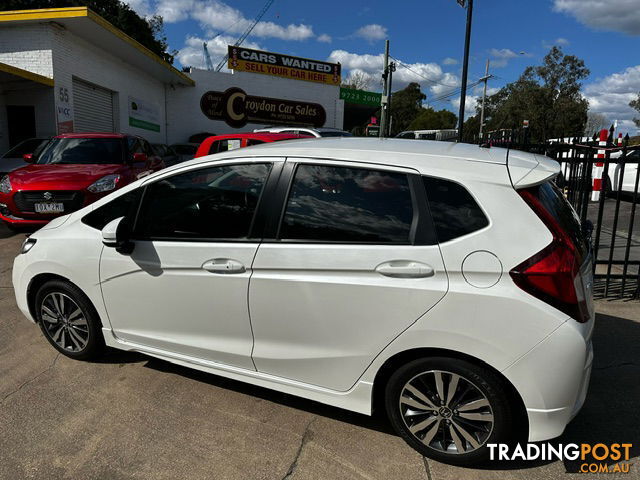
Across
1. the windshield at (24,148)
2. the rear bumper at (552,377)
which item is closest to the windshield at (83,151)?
the windshield at (24,148)

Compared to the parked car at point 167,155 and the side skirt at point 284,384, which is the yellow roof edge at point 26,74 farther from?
the side skirt at point 284,384

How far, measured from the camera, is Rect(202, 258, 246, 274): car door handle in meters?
2.66

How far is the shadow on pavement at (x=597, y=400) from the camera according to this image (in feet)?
8.82

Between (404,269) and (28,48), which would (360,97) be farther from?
(404,269)

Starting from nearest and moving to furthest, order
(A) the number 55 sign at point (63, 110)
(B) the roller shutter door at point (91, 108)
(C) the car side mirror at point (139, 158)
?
(C) the car side mirror at point (139, 158) → (A) the number 55 sign at point (63, 110) → (B) the roller shutter door at point (91, 108)

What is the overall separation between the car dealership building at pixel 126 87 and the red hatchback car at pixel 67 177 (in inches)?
162

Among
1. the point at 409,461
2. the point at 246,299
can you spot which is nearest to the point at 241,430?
the point at 246,299

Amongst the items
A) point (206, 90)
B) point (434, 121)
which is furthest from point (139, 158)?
point (434, 121)

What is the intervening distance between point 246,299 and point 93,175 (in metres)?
5.44

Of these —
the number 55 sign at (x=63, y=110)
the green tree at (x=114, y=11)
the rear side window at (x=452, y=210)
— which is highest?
the green tree at (x=114, y=11)

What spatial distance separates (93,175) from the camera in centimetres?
700

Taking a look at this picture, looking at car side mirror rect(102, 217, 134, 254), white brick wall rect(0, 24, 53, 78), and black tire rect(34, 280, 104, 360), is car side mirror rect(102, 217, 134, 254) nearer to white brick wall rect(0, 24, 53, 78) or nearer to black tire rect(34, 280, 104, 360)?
black tire rect(34, 280, 104, 360)

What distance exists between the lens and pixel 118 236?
2945 mm

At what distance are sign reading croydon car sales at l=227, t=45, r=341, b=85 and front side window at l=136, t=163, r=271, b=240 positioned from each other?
69.9ft
